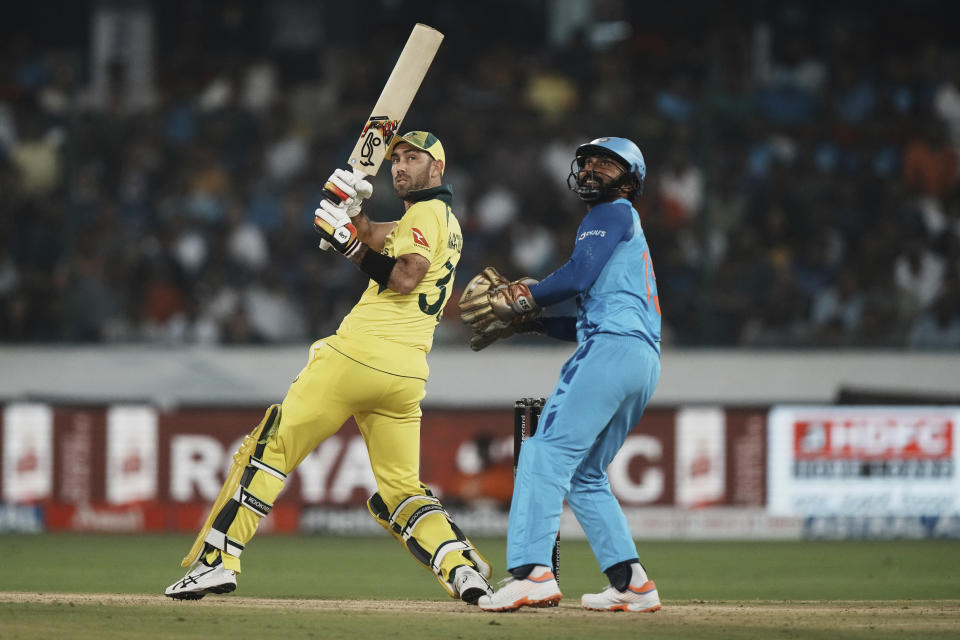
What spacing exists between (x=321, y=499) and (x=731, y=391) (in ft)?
14.1

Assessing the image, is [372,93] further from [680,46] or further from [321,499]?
[321,499]

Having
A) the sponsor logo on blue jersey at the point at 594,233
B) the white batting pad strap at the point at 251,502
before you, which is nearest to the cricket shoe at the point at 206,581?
the white batting pad strap at the point at 251,502

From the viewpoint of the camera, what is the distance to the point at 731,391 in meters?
14.0

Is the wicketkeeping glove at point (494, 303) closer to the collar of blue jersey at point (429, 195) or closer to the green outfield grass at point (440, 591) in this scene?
the collar of blue jersey at point (429, 195)

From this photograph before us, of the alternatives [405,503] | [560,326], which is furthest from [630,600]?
[560,326]

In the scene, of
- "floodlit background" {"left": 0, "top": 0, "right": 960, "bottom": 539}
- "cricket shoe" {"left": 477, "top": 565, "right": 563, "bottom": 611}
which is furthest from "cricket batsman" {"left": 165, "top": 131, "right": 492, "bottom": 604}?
"floodlit background" {"left": 0, "top": 0, "right": 960, "bottom": 539}

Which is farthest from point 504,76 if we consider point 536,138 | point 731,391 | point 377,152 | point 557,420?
point 557,420

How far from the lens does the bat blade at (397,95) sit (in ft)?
23.3

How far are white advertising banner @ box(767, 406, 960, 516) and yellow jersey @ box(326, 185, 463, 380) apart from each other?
6099 millimetres

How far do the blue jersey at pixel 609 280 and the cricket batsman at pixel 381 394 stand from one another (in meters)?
0.74

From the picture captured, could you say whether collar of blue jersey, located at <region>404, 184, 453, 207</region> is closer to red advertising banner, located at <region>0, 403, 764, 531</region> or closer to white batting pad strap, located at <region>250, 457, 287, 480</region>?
white batting pad strap, located at <region>250, 457, 287, 480</region>

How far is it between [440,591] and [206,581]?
79.7 inches

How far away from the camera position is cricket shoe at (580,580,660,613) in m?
6.54

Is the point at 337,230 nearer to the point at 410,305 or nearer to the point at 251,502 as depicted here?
the point at 410,305
